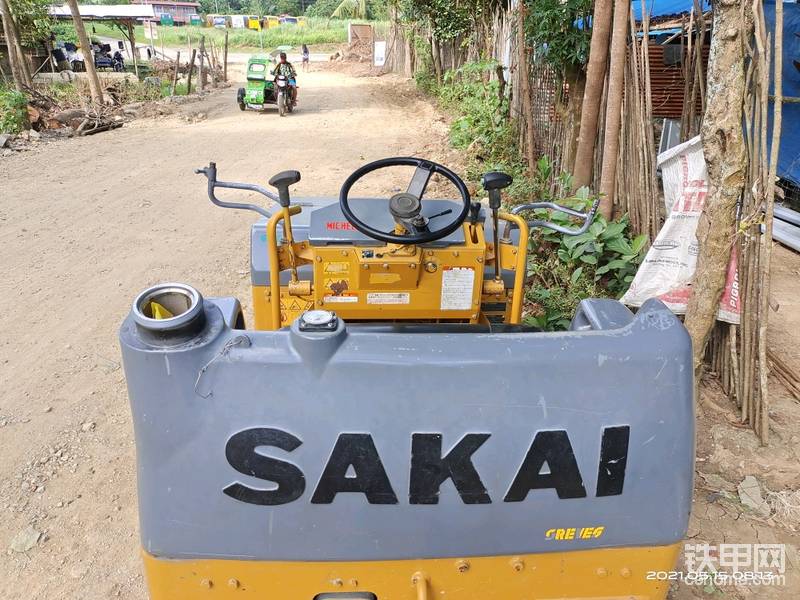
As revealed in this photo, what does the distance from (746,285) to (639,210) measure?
1316 mm

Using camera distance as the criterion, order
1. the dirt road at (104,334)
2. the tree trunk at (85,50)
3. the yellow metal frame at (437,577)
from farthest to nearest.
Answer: the tree trunk at (85,50) < the dirt road at (104,334) < the yellow metal frame at (437,577)

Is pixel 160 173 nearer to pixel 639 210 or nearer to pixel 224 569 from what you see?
pixel 639 210

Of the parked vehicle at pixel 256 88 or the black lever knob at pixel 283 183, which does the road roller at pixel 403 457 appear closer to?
the black lever knob at pixel 283 183

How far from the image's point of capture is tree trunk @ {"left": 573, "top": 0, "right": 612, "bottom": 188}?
4734 mm

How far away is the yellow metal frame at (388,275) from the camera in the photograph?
2.38m

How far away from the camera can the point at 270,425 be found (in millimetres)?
1476

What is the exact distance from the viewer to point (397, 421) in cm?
150

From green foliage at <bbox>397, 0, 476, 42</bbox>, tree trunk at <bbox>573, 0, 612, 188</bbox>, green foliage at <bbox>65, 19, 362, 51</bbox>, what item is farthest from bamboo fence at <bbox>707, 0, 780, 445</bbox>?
green foliage at <bbox>65, 19, 362, 51</bbox>

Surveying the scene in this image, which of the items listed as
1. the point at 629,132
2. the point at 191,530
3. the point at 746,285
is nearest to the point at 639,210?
the point at 629,132

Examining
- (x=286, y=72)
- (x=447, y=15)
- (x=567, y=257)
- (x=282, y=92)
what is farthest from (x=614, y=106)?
(x=286, y=72)

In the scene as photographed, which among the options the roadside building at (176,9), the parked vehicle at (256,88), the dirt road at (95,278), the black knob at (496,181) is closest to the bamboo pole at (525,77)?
the dirt road at (95,278)

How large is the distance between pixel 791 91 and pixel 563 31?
7.06 ft

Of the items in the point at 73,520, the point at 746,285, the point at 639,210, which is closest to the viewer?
the point at 73,520

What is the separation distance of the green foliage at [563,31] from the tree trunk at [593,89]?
761 mm
